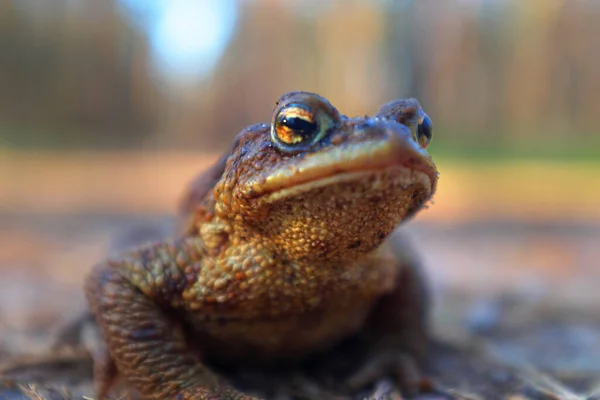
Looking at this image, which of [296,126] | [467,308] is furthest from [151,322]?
[467,308]

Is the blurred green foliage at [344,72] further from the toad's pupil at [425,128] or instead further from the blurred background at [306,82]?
the toad's pupil at [425,128]

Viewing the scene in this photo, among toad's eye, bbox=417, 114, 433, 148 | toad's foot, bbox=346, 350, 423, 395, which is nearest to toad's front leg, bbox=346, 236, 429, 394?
toad's foot, bbox=346, 350, 423, 395

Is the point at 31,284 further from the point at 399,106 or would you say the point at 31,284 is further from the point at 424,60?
the point at 424,60

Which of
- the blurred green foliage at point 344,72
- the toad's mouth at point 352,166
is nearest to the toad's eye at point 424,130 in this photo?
the toad's mouth at point 352,166

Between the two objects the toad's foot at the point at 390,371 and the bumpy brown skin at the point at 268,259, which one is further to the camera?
the toad's foot at the point at 390,371

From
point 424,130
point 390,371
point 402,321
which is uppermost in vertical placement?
Result: point 424,130

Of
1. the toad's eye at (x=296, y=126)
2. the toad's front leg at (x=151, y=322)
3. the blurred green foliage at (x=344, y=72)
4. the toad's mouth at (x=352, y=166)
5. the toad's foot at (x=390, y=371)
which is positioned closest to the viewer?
the toad's mouth at (x=352, y=166)

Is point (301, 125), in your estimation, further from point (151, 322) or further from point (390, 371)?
point (390, 371)
